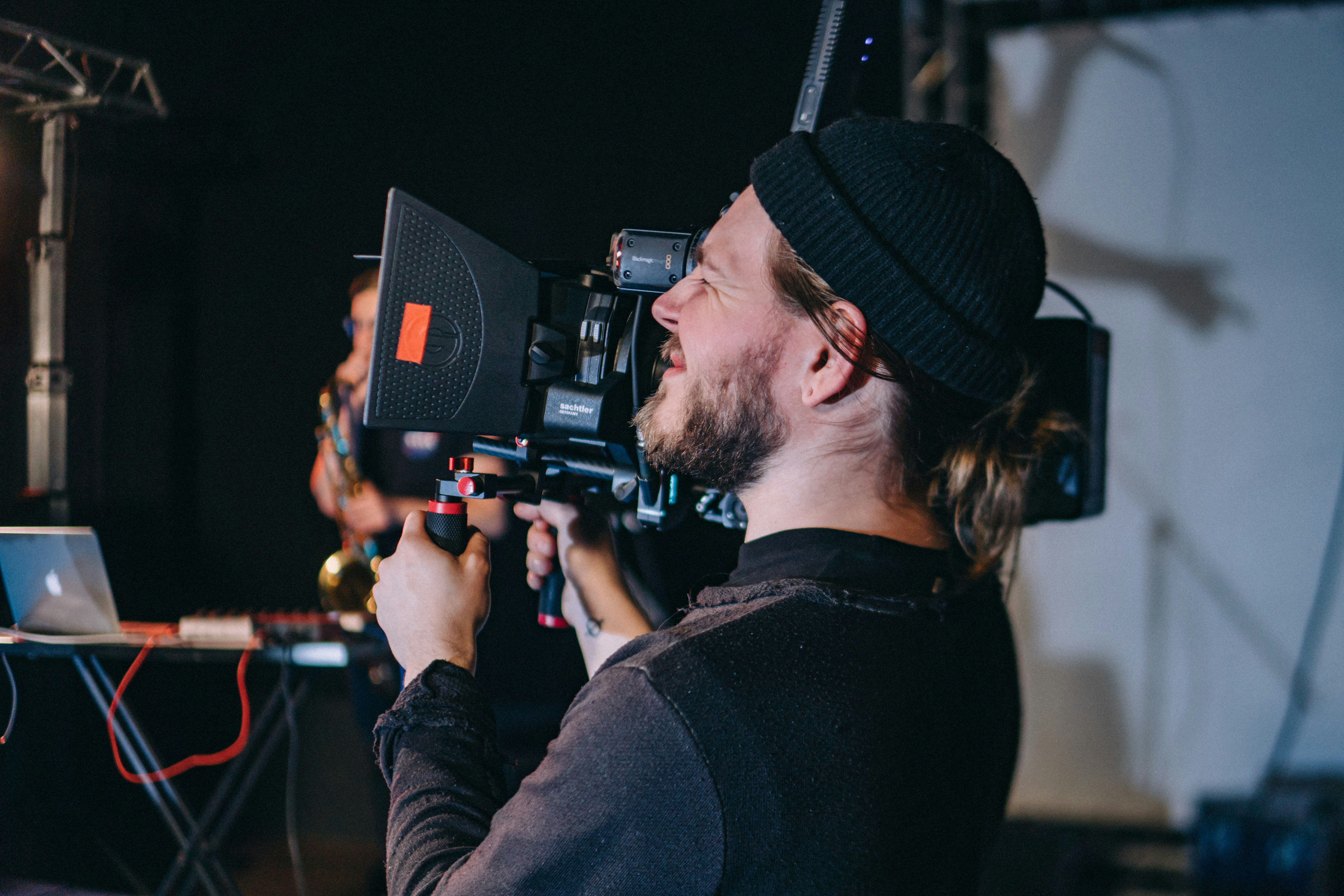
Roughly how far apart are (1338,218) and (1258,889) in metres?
1.72

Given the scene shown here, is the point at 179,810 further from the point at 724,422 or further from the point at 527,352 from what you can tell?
the point at 724,422

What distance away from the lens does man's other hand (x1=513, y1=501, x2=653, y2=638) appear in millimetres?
1024

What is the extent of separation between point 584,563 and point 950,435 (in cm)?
47

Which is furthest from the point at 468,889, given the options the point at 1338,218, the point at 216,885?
the point at 1338,218

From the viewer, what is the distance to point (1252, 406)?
2174 mm

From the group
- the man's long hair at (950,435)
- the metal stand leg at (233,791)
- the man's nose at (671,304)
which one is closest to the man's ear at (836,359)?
the man's long hair at (950,435)

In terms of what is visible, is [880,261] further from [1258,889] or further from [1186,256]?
[1258,889]

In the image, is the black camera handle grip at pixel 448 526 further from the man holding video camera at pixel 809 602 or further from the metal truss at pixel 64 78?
the metal truss at pixel 64 78

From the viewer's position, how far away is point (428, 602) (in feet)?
2.64

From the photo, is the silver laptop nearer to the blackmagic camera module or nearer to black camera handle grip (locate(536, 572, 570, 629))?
the blackmagic camera module

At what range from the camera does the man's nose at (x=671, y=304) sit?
83 centimetres

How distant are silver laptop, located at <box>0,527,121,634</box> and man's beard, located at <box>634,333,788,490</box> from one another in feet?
2.01

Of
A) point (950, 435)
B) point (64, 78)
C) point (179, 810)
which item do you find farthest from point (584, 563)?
point (64, 78)

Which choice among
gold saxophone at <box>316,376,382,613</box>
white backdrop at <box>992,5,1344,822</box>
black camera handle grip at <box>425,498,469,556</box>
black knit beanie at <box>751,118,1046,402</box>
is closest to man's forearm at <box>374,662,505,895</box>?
black camera handle grip at <box>425,498,469,556</box>
